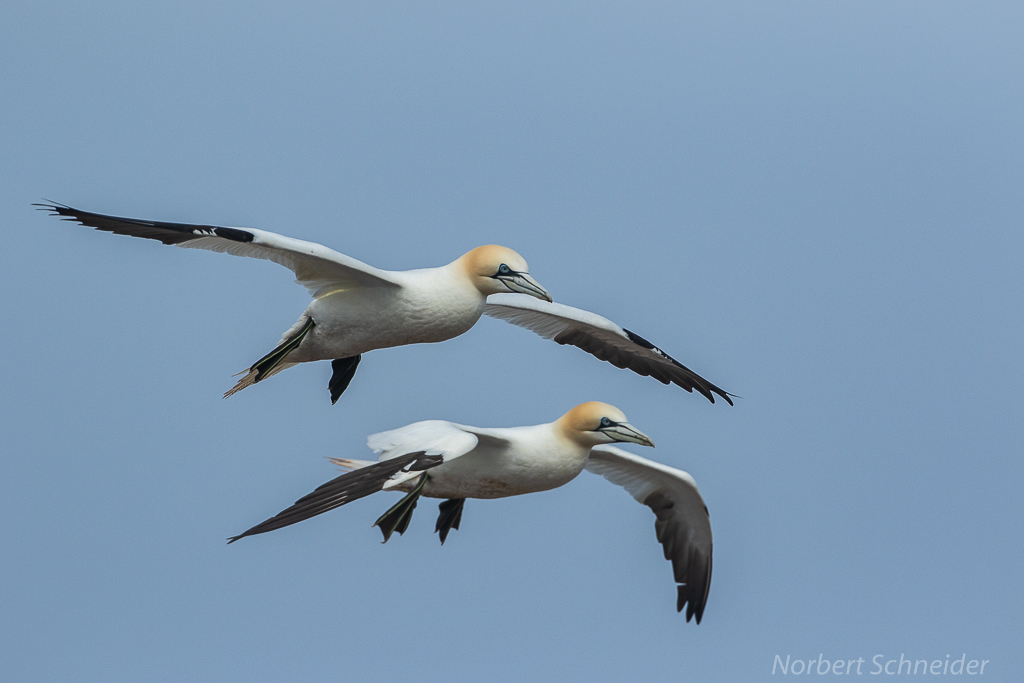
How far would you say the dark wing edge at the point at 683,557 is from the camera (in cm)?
1764

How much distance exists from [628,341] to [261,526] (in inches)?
273

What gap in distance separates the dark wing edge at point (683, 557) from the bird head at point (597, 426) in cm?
273

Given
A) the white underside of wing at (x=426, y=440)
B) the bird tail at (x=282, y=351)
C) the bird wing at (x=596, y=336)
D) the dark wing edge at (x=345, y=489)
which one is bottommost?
the dark wing edge at (x=345, y=489)

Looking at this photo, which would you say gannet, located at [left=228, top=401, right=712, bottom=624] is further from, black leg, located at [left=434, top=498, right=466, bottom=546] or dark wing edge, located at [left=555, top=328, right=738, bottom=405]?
dark wing edge, located at [left=555, top=328, right=738, bottom=405]

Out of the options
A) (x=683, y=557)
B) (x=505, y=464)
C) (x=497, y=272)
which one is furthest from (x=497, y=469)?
(x=683, y=557)

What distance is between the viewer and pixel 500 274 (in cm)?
1424

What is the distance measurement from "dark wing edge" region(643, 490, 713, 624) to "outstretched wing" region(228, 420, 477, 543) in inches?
167

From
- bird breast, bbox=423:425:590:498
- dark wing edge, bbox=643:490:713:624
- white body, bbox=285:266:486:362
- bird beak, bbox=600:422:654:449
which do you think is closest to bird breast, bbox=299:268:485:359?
white body, bbox=285:266:486:362

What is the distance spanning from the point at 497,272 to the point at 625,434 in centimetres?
227

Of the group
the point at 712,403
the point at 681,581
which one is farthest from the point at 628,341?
the point at 681,581

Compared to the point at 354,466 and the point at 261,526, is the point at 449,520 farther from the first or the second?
the point at 261,526

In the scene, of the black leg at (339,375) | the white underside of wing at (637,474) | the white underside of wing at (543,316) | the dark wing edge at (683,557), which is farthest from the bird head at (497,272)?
the dark wing edge at (683,557)

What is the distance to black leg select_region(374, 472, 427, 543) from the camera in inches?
555

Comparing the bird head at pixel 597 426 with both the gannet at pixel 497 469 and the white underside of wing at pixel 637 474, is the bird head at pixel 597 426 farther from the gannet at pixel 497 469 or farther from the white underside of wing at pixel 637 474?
the white underside of wing at pixel 637 474
